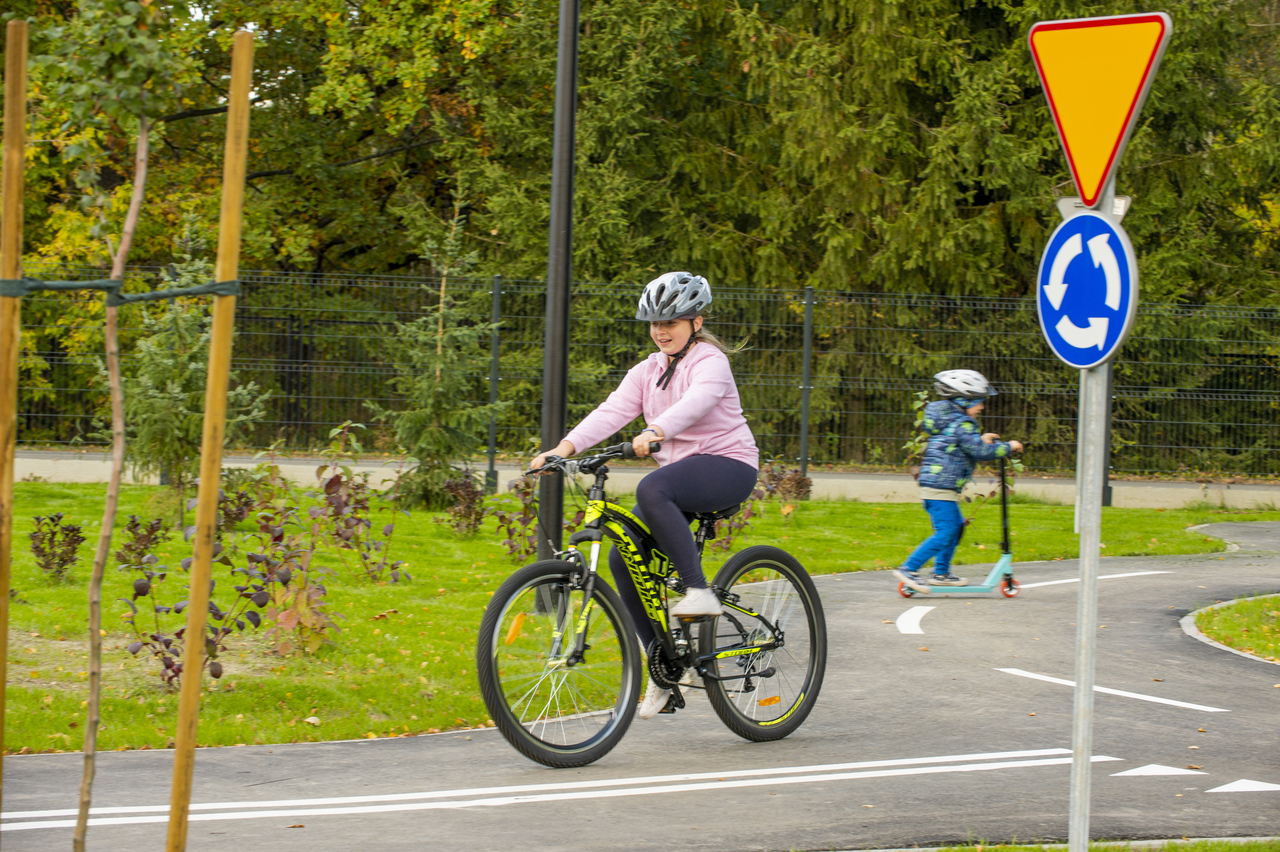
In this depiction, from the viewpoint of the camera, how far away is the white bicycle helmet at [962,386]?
960cm

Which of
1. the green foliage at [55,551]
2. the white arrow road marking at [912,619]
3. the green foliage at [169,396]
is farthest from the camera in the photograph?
the green foliage at [169,396]

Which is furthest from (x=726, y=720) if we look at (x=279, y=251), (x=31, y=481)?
(x=279, y=251)

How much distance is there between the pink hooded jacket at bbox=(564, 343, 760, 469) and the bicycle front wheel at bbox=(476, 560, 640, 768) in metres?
0.67

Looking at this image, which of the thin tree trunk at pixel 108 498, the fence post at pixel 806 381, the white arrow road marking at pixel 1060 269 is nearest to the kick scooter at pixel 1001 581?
the white arrow road marking at pixel 1060 269

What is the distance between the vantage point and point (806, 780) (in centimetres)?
544

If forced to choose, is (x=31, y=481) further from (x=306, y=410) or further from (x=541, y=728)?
(x=541, y=728)

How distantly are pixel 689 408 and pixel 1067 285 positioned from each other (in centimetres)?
172

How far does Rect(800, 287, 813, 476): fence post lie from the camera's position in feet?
54.0

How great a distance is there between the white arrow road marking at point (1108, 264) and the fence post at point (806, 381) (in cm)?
1212

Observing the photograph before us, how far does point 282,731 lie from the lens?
6.05 m

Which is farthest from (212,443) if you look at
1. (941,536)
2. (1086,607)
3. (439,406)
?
(439,406)

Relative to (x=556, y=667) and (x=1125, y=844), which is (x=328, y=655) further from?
(x=1125, y=844)

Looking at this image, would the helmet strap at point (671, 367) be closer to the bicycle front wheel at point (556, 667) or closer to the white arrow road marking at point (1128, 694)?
the bicycle front wheel at point (556, 667)

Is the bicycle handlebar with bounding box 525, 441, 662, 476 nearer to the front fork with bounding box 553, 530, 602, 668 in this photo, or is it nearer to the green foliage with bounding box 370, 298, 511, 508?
the front fork with bounding box 553, 530, 602, 668
